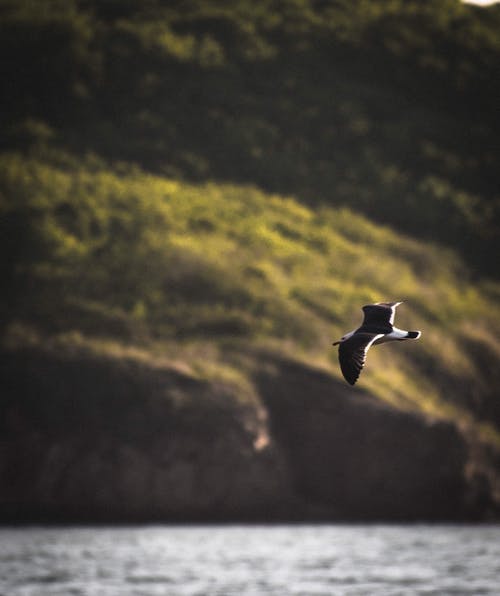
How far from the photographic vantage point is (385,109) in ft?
354

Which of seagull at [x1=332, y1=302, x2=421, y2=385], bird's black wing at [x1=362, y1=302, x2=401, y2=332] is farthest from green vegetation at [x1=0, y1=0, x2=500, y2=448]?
seagull at [x1=332, y1=302, x2=421, y2=385]

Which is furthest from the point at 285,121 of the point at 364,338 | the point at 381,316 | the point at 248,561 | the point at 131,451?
the point at 364,338

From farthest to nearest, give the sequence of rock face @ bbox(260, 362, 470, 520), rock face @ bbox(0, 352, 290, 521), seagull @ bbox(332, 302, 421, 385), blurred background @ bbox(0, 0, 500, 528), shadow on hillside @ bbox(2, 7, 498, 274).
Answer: shadow on hillside @ bbox(2, 7, 498, 274)
rock face @ bbox(260, 362, 470, 520)
blurred background @ bbox(0, 0, 500, 528)
rock face @ bbox(0, 352, 290, 521)
seagull @ bbox(332, 302, 421, 385)

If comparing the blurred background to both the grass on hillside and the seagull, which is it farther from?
the seagull

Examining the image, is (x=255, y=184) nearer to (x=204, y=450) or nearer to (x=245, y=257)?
(x=245, y=257)

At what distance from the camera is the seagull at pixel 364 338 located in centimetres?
2173

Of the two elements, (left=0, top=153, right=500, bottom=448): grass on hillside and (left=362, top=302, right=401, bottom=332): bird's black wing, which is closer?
(left=362, top=302, right=401, bottom=332): bird's black wing

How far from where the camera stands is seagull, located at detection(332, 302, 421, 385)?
21.7 meters

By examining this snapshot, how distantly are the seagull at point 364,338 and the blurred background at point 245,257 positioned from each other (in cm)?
3564

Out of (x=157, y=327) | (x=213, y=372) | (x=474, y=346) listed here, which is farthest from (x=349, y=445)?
(x=474, y=346)

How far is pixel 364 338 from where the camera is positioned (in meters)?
22.4

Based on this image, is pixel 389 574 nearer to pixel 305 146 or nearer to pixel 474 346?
pixel 474 346

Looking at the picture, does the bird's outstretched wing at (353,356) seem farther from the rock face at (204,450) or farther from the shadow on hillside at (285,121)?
the shadow on hillside at (285,121)

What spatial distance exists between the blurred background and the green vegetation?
181mm
